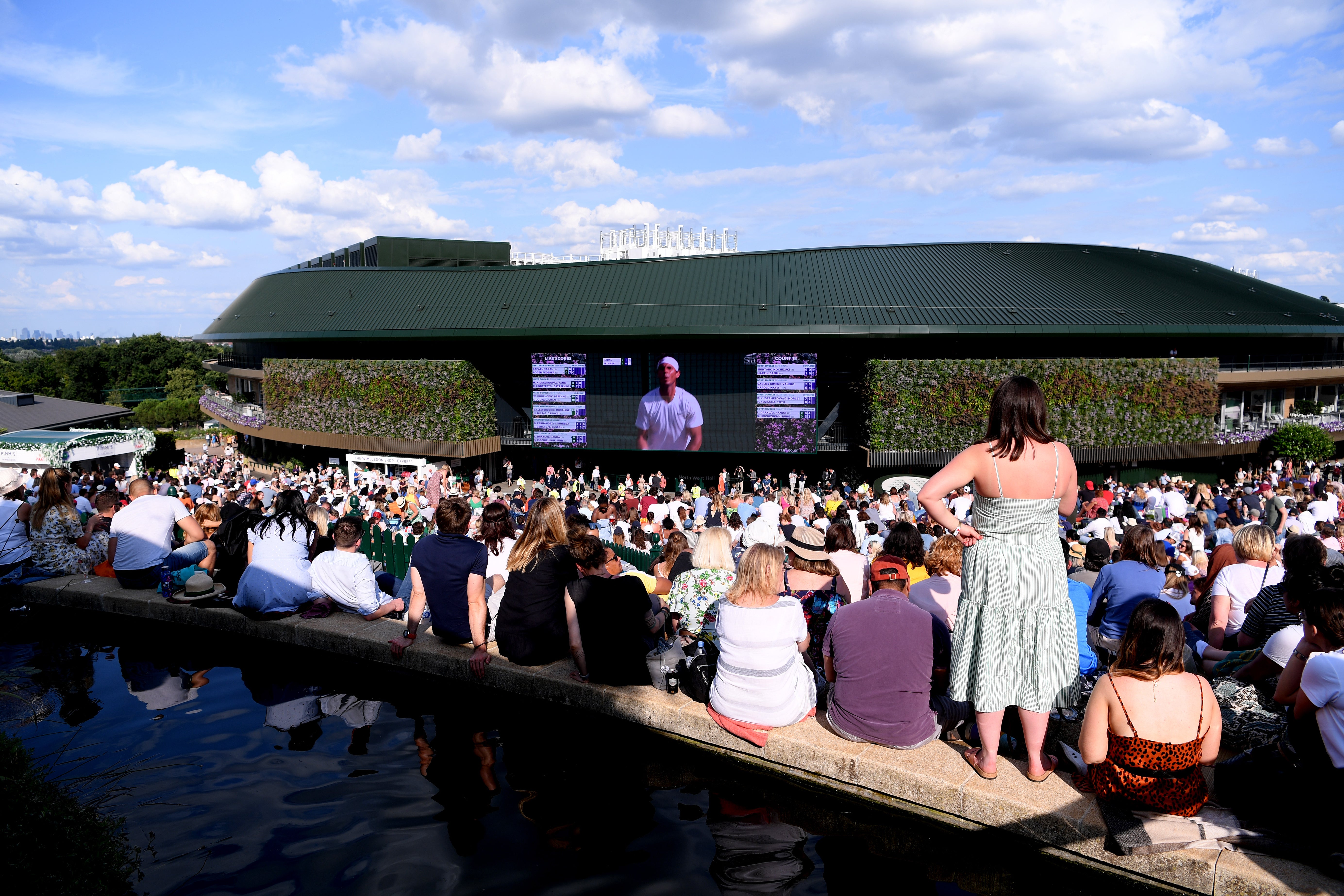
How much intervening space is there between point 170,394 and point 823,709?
94.0m

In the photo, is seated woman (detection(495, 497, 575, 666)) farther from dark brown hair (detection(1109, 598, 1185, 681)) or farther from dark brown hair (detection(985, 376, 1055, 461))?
dark brown hair (detection(1109, 598, 1185, 681))

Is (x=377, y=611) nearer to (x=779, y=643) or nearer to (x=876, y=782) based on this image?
(x=779, y=643)

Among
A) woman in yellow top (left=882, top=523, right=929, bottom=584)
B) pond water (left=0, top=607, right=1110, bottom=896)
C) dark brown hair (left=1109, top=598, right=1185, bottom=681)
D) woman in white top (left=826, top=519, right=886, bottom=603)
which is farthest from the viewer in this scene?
woman in yellow top (left=882, top=523, right=929, bottom=584)

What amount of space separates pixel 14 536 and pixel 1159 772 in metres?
10.8

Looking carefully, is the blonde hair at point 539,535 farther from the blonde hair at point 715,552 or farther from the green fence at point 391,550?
the green fence at point 391,550

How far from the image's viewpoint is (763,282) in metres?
26.3

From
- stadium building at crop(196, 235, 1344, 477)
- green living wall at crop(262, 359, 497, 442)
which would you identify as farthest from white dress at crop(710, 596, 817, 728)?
green living wall at crop(262, 359, 497, 442)

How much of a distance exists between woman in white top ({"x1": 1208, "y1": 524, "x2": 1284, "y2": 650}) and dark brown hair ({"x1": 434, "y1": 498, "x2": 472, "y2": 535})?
5834 mm

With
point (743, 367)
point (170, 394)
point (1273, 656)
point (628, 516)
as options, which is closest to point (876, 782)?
point (1273, 656)

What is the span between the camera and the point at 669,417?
2552 centimetres

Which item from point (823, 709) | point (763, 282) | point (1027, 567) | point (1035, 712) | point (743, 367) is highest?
point (763, 282)

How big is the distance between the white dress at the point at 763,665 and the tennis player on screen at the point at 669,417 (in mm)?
20267

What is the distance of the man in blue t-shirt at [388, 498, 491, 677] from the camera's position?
20.5 feet

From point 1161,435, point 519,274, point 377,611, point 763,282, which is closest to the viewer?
point 377,611
